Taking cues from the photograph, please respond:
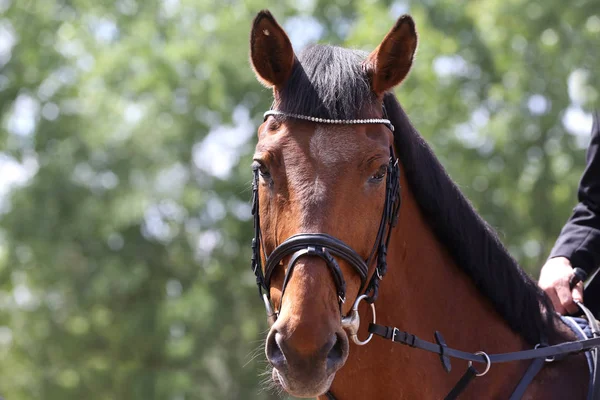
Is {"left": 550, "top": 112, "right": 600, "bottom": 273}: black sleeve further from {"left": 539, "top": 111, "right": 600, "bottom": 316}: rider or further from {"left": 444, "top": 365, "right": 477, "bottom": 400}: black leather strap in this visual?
{"left": 444, "top": 365, "right": 477, "bottom": 400}: black leather strap

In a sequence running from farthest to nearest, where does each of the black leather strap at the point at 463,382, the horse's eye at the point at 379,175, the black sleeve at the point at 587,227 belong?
the black sleeve at the point at 587,227 → the black leather strap at the point at 463,382 → the horse's eye at the point at 379,175

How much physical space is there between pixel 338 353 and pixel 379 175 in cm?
80

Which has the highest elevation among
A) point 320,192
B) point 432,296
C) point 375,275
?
point 320,192

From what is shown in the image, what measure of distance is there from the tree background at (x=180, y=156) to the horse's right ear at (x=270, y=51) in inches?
578

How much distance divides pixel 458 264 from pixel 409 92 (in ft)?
50.8

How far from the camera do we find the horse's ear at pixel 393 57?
154 inches

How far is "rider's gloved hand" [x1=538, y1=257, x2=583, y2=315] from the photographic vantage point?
4801mm

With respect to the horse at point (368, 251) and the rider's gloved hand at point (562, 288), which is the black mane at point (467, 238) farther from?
the rider's gloved hand at point (562, 288)

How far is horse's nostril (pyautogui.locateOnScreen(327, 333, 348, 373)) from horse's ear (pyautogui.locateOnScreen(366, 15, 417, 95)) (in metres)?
1.20

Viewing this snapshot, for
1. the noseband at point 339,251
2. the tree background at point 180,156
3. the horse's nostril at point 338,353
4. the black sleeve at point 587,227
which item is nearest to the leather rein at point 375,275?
the noseband at point 339,251

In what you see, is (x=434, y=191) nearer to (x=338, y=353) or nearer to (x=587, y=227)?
(x=338, y=353)

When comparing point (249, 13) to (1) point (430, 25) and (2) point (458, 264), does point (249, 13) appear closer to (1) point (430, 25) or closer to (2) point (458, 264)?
(1) point (430, 25)

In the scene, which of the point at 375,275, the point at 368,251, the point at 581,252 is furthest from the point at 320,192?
the point at 581,252

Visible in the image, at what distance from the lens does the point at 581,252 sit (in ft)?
16.3
